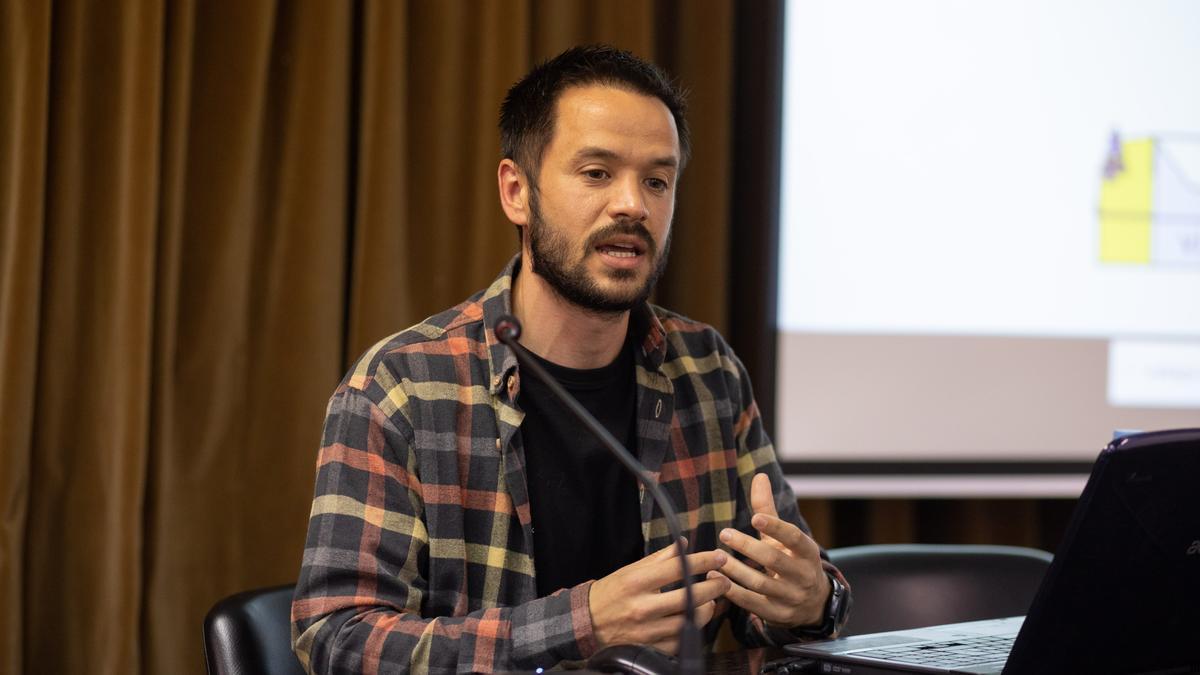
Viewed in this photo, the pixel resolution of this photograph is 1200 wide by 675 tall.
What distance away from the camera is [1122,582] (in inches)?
43.3

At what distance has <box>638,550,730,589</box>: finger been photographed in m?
1.21

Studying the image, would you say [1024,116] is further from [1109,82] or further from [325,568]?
[325,568]

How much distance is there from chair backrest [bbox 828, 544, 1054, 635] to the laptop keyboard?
0.49m

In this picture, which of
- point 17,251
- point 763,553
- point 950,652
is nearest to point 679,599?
point 763,553

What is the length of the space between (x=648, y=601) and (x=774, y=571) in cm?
22

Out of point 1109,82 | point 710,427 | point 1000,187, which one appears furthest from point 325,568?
point 1109,82

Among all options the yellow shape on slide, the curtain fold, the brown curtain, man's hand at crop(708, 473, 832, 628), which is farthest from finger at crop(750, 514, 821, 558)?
the yellow shape on slide

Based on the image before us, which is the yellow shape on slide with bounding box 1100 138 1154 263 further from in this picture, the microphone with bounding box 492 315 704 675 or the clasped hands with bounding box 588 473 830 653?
the microphone with bounding box 492 315 704 675

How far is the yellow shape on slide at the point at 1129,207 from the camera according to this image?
280 centimetres

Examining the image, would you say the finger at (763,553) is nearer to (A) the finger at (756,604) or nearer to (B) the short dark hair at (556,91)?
(A) the finger at (756,604)

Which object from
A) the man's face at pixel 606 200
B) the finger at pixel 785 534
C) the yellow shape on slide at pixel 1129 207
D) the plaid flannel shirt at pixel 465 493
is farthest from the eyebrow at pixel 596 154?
the yellow shape on slide at pixel 1129 207

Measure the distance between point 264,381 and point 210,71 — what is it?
62cm

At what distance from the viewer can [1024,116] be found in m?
2.77

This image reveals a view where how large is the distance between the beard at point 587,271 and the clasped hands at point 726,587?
0.35m
